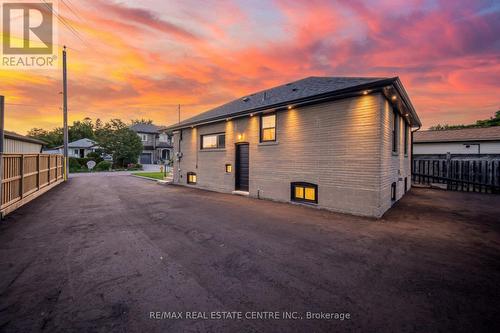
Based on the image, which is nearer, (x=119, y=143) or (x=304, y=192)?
(x=304, y=192)

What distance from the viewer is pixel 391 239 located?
535cm

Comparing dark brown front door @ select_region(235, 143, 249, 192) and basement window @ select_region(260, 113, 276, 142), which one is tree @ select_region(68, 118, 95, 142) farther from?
basement window @ select_region(260, 113, 276, 142)

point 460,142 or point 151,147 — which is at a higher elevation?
point 151,147

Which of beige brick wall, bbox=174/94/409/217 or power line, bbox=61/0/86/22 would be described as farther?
power line, bbox=61/0/86/22

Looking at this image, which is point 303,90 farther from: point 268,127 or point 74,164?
point 74,164

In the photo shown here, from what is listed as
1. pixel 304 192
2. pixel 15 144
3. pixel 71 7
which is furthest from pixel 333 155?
pixel 15 144

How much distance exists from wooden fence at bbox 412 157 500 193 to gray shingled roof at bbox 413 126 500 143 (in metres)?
10.4

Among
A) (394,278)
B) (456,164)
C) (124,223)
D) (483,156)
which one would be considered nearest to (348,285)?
(394,278)

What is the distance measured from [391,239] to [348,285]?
2984 millimetres

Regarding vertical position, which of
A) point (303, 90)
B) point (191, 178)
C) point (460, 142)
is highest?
point (303, 90)

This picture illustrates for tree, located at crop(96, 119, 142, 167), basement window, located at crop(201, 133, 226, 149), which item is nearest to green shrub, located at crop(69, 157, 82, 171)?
tree, located at crop(96, 119, 142, 167)

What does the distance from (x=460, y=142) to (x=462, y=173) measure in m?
11.5

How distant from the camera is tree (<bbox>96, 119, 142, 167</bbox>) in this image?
117 feet

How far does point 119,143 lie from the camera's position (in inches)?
1409
